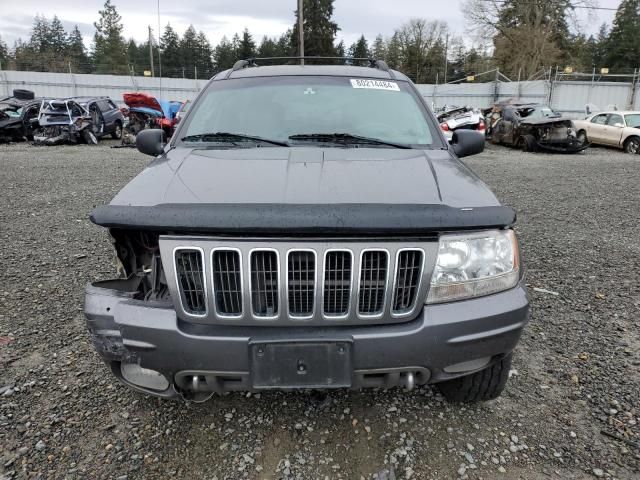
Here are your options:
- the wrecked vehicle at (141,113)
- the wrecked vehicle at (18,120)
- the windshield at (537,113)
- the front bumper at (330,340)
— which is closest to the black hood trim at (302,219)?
the front bumper at (330,340)

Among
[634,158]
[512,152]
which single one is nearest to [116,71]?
[512,152]

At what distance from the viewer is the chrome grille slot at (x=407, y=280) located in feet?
6.09

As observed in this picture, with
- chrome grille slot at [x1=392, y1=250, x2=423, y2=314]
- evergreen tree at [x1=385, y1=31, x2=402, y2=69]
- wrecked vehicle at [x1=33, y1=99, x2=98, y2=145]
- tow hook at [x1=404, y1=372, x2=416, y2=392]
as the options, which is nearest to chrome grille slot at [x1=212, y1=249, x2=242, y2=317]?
chrome grille slot at [x1=392, y1=250, x2=423, y2=314]

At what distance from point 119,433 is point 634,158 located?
15.8 m

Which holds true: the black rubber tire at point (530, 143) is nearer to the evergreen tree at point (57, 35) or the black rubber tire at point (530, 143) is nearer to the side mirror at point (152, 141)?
the side mirror at point (152, 141)

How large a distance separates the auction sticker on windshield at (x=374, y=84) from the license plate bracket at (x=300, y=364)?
215 centimetres

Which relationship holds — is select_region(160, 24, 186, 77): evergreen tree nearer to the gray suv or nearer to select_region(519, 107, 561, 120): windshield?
select_region(519, 107, 561, 120): windshield

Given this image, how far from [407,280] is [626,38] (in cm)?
6137

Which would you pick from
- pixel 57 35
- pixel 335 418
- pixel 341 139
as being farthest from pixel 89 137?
pixel 57 35

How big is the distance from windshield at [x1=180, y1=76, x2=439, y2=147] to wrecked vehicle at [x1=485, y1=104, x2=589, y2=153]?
1357 centimetres

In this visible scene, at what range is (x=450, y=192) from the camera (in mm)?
2092

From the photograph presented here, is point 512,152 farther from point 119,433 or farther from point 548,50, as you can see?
point 548,50

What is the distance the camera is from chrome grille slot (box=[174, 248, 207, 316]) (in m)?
1.85

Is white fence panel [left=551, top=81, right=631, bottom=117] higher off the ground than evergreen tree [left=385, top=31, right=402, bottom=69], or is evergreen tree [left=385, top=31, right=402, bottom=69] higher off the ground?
evergreen tree [left=385, top=31, right=402, bottom=69]
